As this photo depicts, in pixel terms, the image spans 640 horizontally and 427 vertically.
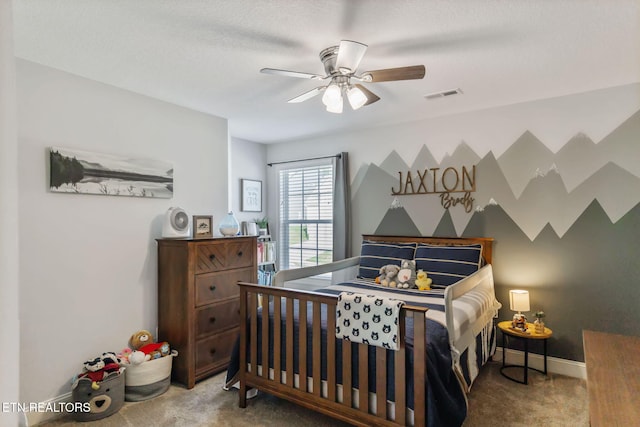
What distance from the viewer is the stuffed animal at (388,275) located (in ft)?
10.2

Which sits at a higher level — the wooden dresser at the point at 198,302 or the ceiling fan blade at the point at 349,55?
the ceiling fan blade at the point at 349,55

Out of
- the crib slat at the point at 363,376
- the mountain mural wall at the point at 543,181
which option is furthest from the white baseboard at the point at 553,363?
the crib slat at the point at 363,376

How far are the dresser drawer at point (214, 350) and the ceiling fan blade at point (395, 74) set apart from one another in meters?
2.33

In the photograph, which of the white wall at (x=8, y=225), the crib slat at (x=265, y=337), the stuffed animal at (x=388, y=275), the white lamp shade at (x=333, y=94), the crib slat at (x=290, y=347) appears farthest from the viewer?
the stuffed animal at (x=388, y=275)

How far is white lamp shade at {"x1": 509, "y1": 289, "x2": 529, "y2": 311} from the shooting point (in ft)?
9.26

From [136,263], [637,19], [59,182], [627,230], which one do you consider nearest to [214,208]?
[136,263]

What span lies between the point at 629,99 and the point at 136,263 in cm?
409

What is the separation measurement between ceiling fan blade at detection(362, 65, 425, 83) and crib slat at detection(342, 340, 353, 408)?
1.51 metres

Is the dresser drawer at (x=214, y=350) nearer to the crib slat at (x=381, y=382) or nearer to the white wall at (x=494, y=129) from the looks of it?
the crib slat at (x=381, y=382)

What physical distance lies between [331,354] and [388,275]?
52.8 inches

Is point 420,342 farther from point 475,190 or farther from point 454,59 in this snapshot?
point 475,190

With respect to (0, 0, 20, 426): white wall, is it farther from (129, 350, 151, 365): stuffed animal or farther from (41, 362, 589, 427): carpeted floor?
(129, 350, 151, 365): stuffed animal

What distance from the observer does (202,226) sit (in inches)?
119

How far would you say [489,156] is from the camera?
126 inches
